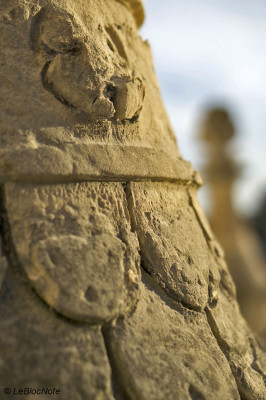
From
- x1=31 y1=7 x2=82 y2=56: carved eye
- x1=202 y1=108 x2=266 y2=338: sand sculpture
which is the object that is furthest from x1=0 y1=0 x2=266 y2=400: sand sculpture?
x1=202 y1=108 x2=266 y2=338: sand sculpture

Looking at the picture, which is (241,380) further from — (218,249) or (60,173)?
(60,173)

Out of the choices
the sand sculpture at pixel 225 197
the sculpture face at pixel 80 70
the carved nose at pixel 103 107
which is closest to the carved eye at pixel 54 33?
the sculpture face at pixel 80 70

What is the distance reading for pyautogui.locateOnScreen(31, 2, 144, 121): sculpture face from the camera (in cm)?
129

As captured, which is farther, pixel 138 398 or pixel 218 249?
pixel 218 249

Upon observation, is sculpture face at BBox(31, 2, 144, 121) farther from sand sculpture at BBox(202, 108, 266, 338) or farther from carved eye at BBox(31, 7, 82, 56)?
sand sculpture at BBox(202, 108, 266, 338)

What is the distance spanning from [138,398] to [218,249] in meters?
0.78

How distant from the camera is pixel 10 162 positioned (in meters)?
1.13

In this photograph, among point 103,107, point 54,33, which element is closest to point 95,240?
point 103,107

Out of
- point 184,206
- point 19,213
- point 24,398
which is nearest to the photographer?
point 24,398

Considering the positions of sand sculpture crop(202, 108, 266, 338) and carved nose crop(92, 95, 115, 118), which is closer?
carved nose crop(92, 95, 115, 118)

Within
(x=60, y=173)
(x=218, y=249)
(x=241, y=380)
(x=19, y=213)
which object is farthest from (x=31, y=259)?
(x=218, y=249)

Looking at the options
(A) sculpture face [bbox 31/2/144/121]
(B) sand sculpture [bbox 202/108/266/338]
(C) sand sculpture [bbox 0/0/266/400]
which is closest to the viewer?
(C) sand sculpture [bbox 0/0/266/400]

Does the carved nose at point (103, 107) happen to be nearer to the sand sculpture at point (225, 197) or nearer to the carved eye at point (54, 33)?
the carved eye at point (54, 33)

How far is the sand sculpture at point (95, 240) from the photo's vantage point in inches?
42.0
